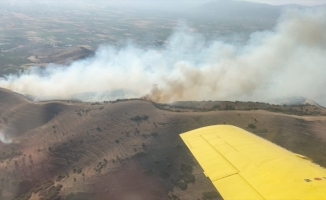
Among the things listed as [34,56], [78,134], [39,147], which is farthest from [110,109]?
[34,56]

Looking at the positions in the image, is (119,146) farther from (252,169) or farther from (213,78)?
(213,78)

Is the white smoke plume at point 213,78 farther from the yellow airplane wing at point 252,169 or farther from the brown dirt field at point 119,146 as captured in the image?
the yellow airplane wing at point 252,169

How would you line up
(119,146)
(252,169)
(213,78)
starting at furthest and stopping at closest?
1. (213,78)
2. (119,146)
3. (252,169)

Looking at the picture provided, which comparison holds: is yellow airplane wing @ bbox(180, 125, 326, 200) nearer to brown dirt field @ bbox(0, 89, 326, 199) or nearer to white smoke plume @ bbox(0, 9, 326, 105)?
brown dirt field @ bbox(0, 89, 326, 199)

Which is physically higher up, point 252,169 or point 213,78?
point 252,169

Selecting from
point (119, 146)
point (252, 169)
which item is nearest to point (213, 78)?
point (119, 146)

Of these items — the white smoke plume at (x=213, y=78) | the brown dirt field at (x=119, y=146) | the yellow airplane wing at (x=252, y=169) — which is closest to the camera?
Answer: the yellow airplane wing at (x=252, y=169)

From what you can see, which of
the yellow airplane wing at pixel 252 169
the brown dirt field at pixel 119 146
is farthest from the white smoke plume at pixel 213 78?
the yellow airplane wing at pixel 252 169
